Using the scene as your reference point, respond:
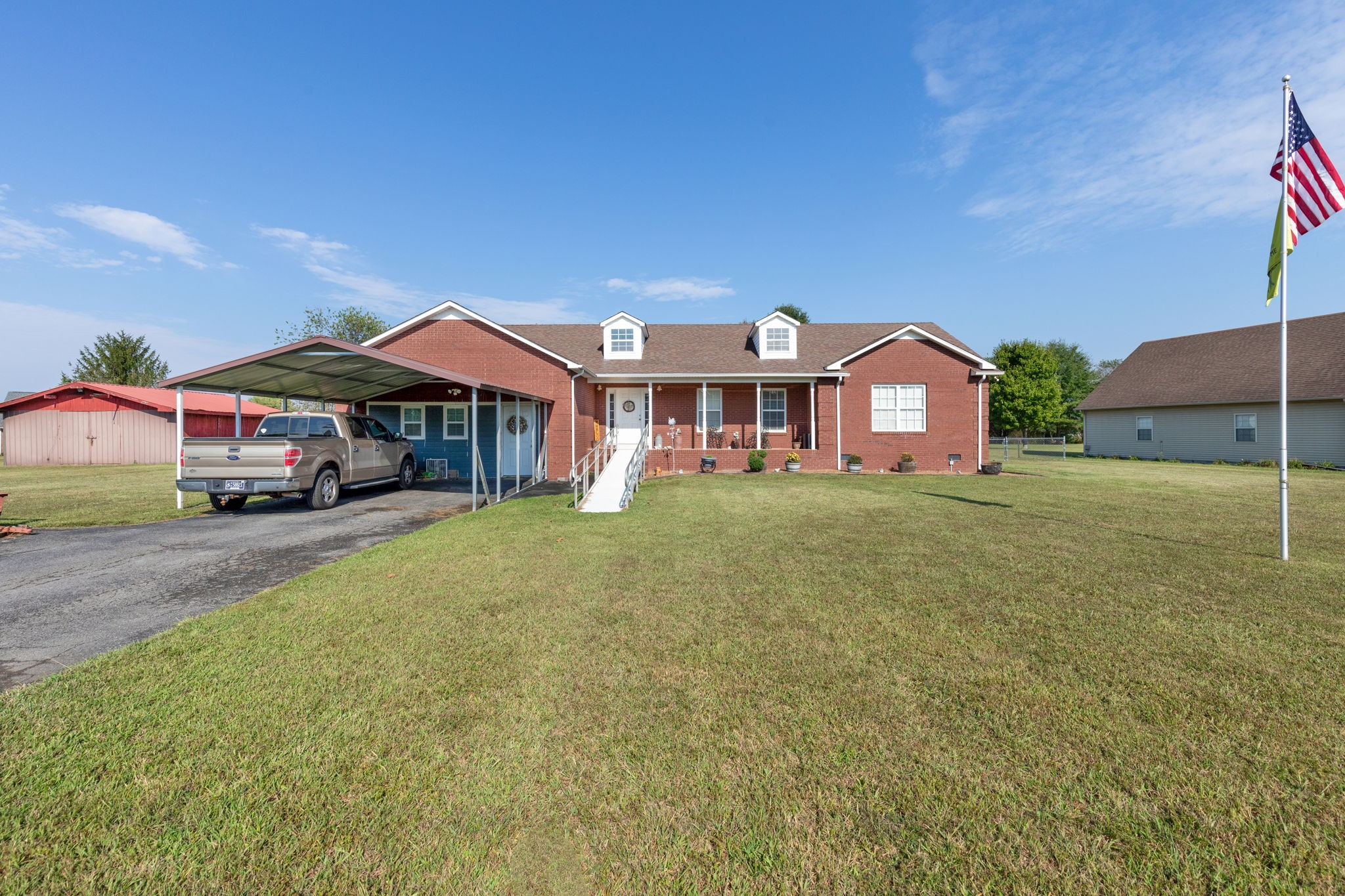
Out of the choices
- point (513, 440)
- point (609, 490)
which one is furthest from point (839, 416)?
Result: point (513, 440)

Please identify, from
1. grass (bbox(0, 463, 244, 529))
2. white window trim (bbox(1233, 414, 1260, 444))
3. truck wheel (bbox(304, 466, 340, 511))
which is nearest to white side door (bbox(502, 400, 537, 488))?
truck wheel (bbox(304, 466, 340, 511))

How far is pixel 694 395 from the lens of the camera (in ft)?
73.6

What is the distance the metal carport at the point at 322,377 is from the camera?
36.6 ft

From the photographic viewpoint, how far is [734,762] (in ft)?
9.41

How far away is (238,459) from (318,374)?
3710mm

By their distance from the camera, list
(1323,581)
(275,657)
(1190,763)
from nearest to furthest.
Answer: (1190,763) < (275,657) < (1323,581)

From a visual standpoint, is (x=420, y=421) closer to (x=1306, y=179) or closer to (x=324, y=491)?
(x=324, y=491)

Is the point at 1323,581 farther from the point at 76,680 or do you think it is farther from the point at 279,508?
the point at 279,508

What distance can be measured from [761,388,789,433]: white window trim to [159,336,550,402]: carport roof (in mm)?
10022

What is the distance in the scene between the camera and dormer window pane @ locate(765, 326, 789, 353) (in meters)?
22.8

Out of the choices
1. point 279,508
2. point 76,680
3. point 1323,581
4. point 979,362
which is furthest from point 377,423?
point 979,362

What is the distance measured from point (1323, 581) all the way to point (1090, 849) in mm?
6639

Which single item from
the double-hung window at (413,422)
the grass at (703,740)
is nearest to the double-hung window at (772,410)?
the double-hung window at (413,422)

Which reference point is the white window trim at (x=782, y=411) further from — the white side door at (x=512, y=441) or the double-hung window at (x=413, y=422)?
the double-hung window at (x=413, y=422)
